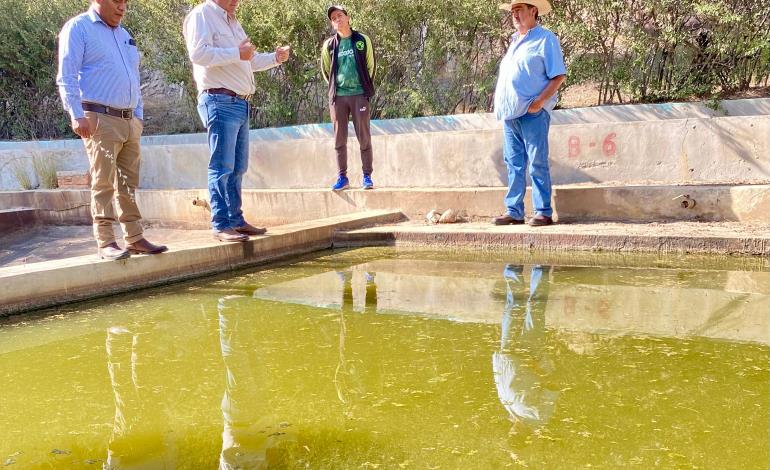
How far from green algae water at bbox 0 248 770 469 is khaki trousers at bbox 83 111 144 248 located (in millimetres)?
464

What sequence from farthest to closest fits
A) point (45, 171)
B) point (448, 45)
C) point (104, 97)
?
point (45, 171) → point (448, 45) → point (104, 97)

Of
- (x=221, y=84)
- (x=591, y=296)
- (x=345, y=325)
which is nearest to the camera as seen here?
(x=345, y=325)

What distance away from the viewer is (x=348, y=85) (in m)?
6.11

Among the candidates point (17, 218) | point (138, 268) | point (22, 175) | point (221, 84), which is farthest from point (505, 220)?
point (22, 175)

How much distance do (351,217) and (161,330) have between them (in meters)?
2.65

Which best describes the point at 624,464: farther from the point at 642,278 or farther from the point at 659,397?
the point at 642,278

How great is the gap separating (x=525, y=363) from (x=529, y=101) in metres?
2.88

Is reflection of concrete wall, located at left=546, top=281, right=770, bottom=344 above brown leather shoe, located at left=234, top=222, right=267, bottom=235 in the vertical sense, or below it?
below

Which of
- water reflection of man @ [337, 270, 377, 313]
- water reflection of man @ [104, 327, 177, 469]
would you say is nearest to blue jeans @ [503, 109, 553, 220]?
water reflection of man @ [337, 270, 377, 313]

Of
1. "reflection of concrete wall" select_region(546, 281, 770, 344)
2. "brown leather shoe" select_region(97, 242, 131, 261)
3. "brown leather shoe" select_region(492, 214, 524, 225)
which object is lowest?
"reflection of concrete wall" select_region(546, 281, 770, 344)

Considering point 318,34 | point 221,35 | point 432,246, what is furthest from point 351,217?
point 318,34

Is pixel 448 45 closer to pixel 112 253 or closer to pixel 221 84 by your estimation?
pixel 221 84

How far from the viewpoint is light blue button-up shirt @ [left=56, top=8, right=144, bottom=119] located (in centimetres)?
337

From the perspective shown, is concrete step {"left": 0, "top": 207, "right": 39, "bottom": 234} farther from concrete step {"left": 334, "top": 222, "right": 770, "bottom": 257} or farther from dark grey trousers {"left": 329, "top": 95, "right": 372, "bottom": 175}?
concrete step {"left": 334, "top": 222, "right": 770, "bottom": 257}
